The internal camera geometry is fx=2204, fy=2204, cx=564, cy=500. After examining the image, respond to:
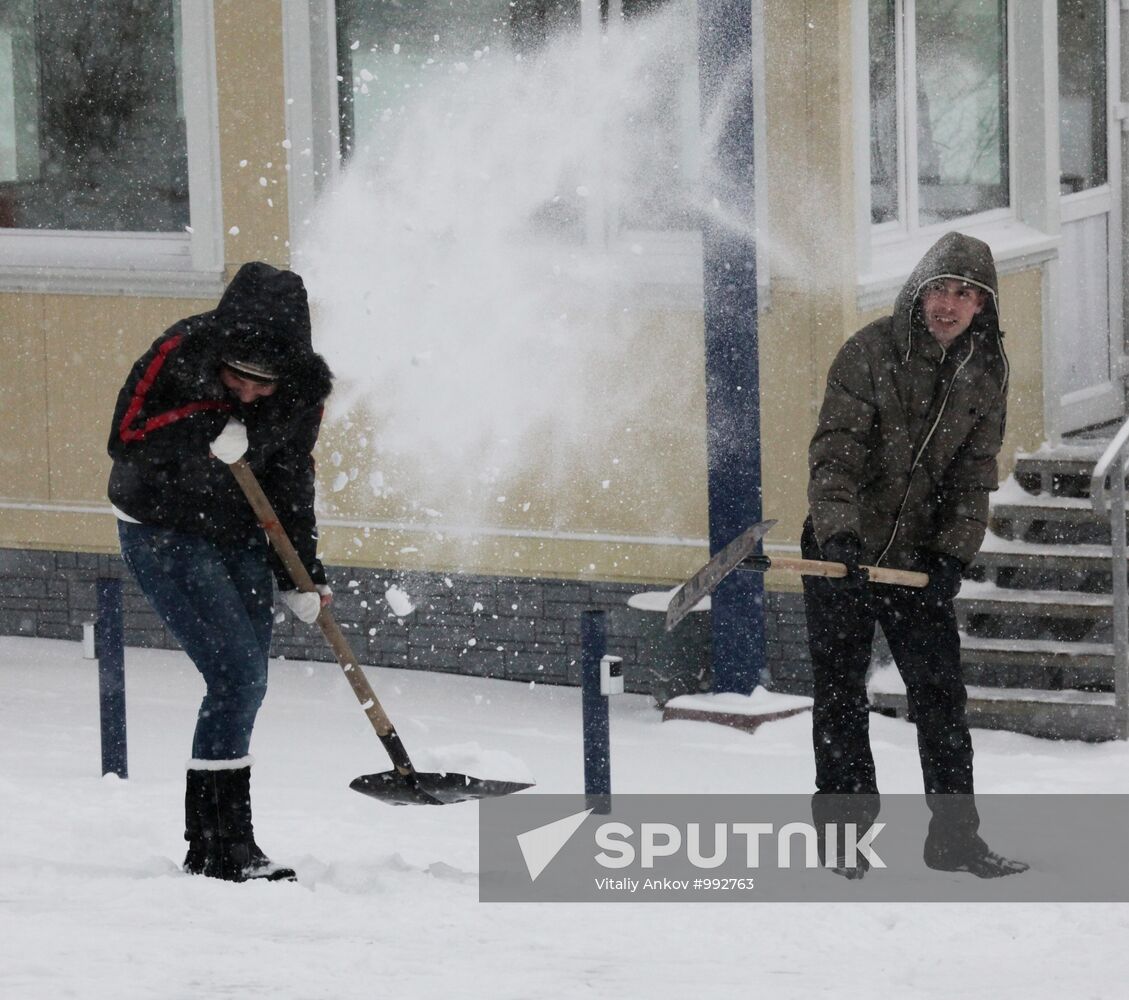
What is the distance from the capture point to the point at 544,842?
6414 mm

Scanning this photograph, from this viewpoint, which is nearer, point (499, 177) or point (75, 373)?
point (499, 177)

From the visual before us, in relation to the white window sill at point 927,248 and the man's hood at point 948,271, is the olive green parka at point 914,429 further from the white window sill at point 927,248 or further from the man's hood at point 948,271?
the white window sill at point 927,248

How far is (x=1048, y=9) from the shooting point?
952 centimetres

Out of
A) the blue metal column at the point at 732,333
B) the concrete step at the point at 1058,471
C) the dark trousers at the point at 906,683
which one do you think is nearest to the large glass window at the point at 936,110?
the blue metal column at the point at 732,333

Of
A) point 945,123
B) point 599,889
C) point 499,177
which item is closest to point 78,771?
point 599,889

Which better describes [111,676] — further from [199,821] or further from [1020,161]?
[1020,161]

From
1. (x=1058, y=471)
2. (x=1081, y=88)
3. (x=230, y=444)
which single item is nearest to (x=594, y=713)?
(x=230, y=444)

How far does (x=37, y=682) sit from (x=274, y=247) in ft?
7.00

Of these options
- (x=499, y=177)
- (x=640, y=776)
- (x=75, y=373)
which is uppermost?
(x=499, y=177)

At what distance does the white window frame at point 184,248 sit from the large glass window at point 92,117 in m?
0.13

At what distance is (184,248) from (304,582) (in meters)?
4.20

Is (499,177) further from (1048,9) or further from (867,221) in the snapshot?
(1048,9)

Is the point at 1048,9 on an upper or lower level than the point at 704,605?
upper

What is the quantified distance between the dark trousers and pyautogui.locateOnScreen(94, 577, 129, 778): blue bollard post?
2.57m
